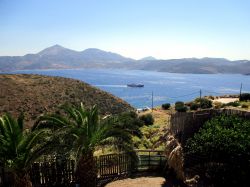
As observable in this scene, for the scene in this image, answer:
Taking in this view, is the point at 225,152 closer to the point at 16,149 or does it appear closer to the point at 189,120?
the point at 189,120

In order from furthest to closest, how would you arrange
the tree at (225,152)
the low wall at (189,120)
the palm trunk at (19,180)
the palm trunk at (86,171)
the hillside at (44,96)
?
the hillside at (44,96) → the low wall at (189,120) → the tree at (225,152) → the palm trunk at (86,171) → the palm trunk at (19,180)

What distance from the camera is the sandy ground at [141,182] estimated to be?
14500 millimetres

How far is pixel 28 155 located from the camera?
1182 centimetres

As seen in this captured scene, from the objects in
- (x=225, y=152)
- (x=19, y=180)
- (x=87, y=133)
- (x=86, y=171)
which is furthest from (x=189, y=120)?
(x=19, y=180)

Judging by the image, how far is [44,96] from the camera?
64312mm

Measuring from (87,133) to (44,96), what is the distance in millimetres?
53768

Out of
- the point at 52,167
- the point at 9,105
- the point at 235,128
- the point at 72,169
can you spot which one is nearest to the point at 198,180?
the point at 235,128

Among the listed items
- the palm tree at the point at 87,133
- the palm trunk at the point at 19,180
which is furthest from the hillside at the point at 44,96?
the palm trunk at the point at 19,180

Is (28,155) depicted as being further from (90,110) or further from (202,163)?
(202,163)

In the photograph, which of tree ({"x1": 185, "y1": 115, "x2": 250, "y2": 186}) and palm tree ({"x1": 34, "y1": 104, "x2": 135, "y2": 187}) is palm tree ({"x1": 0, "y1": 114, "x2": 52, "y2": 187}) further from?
tree ({"x1": 185, "y1": 115, "x2": 250, "y2": 186})

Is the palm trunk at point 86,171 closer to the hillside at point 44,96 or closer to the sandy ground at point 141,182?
the sandy ground at point 141,182

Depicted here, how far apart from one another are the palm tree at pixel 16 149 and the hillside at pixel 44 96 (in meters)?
Answer: 39.2

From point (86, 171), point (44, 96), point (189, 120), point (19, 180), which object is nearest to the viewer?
point (19, 180)

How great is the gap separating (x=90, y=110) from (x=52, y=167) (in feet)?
10.2
